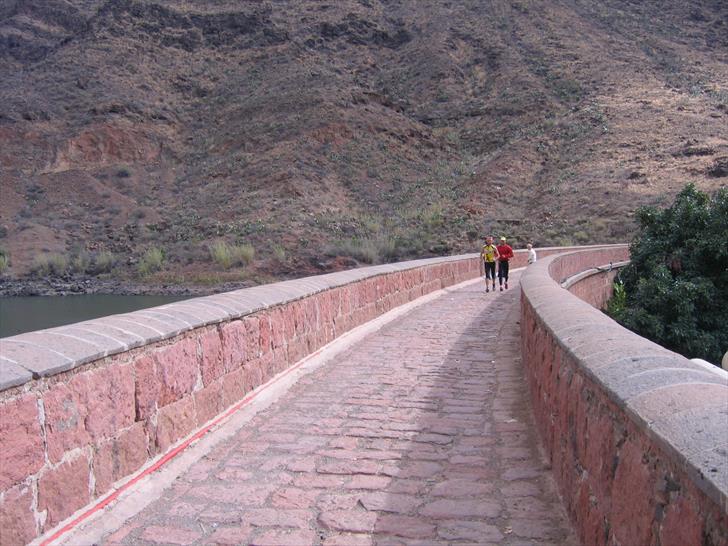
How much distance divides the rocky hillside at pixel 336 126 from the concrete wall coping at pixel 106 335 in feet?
91.3

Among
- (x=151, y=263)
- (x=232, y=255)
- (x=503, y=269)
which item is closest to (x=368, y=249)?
(x=232, y=255)

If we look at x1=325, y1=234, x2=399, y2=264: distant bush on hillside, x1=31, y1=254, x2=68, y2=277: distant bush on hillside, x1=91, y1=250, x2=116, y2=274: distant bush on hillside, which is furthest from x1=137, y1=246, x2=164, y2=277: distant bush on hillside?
x1=325, y1=234, x2=399, y2=264: distant bush on hillside

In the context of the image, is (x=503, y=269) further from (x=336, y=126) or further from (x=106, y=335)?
(x=336, y=126)

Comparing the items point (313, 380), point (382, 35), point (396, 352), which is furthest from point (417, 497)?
point (382, 35)

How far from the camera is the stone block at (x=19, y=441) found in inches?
112

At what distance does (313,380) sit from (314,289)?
117cm

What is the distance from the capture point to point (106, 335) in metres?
3.75

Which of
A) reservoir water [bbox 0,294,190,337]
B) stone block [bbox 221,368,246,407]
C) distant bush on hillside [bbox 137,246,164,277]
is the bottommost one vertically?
reservoir water [bbox 0,294,190,337]

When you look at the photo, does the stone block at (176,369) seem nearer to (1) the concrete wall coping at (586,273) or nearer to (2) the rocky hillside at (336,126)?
(1) the concrete wall coping at (586,273)

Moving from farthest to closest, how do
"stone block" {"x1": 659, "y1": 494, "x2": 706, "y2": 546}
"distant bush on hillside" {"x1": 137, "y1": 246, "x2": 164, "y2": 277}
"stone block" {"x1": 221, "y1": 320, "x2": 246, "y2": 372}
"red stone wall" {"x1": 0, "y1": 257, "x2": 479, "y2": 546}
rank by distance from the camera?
"distant bush on hillside" {"x1": 137, "y1": 246, "x2": 164, "y2": 277}, "stone block" {"x1": 221, "y1": 320, "x2": 246, "y2": 372}, "red stone wall" {"x1": 0, "y1": 257, "x2": 479, "y2": 546}, "stone block" {"x1": 659, "y1": 494, "x2": 706, "y2": 546}

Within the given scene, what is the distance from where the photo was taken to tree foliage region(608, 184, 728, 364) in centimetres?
1370

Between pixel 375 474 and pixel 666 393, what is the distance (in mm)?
2101

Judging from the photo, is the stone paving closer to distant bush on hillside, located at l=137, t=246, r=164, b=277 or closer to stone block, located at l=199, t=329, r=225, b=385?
stone block, located at l=199, t=329, r=225, b=385

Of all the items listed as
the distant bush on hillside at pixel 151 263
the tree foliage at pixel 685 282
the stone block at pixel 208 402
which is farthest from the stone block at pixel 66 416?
the distant bush on hillside at pixel 151 263
